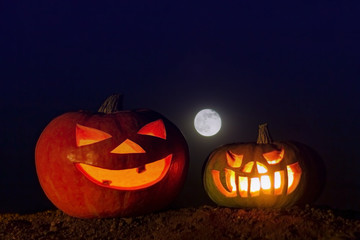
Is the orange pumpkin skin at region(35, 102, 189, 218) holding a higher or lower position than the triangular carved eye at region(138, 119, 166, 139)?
lower

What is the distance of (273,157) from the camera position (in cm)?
574

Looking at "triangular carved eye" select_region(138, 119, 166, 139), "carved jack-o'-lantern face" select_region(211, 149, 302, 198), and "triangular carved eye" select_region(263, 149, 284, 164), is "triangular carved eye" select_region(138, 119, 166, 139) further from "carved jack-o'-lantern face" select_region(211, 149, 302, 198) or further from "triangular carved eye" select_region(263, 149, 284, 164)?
"triangular carved eye" select_region(263, 149, 284, 164)

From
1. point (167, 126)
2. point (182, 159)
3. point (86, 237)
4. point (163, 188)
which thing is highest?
point (167, 126)

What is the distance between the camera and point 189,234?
429cm

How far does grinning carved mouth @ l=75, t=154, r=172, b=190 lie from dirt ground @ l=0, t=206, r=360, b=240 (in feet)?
1.49

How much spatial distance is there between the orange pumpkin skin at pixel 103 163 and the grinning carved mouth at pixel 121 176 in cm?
2

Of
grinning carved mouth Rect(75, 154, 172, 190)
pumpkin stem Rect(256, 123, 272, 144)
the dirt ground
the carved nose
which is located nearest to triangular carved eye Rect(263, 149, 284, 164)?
pumpkin stem Rect(256, 123, 272, 144)

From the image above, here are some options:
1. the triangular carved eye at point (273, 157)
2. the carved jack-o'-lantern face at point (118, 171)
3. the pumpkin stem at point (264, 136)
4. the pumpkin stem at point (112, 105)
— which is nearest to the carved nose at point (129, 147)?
the carved jack-o'-lantern face at point (118, 171)

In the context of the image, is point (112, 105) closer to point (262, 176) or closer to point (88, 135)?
point (88, 135)

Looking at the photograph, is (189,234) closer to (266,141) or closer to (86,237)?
(86,237)

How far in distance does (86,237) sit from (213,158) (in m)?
2.33

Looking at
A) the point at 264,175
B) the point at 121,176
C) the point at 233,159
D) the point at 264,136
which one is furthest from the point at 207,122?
the point at 121,176

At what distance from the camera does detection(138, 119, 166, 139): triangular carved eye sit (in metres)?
5.44

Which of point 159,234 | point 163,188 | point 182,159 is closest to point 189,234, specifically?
point 159,234
